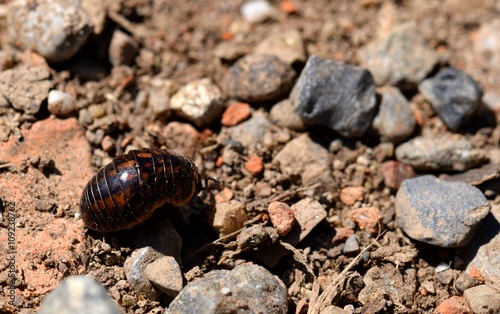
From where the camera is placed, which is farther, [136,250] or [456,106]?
[456,106]

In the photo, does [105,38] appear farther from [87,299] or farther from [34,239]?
[87,299]

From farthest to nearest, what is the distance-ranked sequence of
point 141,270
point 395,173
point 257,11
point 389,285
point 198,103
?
1. point 257,11
2. point 198,103
3. point 395,173
4. point 389,285
5. point 141,270

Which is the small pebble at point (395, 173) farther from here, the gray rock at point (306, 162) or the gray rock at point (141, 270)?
the gray rock at point (141, 270)

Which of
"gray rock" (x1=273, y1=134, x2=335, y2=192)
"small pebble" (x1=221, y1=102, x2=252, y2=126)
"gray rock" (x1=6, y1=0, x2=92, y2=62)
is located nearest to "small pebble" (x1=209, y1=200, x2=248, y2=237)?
"gray rock" (x1=273, y1=134, x2=335, y2=192)

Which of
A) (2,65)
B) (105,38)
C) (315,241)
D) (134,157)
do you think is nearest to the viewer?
(134,157)

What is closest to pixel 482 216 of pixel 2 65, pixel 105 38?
pixel 105 38

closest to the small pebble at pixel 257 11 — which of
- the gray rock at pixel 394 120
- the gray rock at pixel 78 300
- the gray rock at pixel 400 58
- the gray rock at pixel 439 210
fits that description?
the gray rock at pixel 400 58

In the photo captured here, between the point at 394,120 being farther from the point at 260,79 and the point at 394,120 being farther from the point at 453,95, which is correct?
the point at 260,79

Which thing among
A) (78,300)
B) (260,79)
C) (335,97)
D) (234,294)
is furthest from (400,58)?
(78,300)
